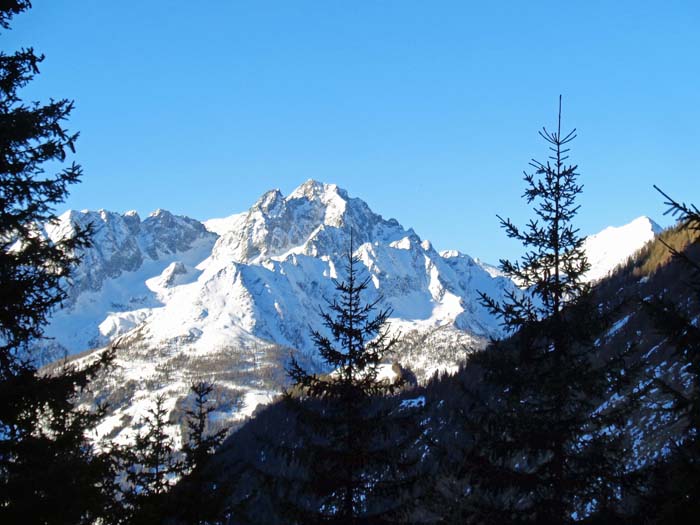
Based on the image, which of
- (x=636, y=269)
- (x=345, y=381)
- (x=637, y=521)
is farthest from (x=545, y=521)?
(x=636, y=269)

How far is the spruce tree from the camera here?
1278cm

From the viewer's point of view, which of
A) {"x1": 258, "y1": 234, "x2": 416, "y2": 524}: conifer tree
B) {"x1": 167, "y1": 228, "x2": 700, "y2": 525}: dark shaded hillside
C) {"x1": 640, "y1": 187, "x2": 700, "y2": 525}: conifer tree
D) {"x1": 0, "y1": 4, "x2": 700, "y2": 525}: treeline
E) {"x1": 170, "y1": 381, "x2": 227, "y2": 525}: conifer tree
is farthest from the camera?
{"x1": 170, "y1": 381, "x2": 227, "y2": 525}: conifer tree

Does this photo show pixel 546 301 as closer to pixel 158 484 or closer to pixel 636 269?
pixel 158 484

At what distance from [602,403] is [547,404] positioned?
209 ft

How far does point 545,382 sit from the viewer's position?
16141mm

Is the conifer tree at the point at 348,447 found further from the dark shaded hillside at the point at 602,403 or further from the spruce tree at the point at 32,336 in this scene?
the spruce tree at the point at 32,336

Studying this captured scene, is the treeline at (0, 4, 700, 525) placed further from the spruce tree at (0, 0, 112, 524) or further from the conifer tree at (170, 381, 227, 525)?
the conifer tree at (170, 381, 227, 525)

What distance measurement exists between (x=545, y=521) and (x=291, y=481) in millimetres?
6534

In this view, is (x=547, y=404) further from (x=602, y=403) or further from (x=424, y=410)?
(x=602, y=403)

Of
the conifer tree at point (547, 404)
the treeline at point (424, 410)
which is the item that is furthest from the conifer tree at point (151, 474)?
the conifer tree at point (547, 404)

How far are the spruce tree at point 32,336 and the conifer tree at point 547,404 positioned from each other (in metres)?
8.52

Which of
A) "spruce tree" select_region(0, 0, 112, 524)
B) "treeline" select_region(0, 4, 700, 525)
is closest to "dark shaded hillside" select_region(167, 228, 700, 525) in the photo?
"treeline" select_region(0, 4, 700, 525)

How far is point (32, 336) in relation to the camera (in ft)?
47.4

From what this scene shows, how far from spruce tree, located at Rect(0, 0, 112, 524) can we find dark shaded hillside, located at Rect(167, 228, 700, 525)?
14.4ft
